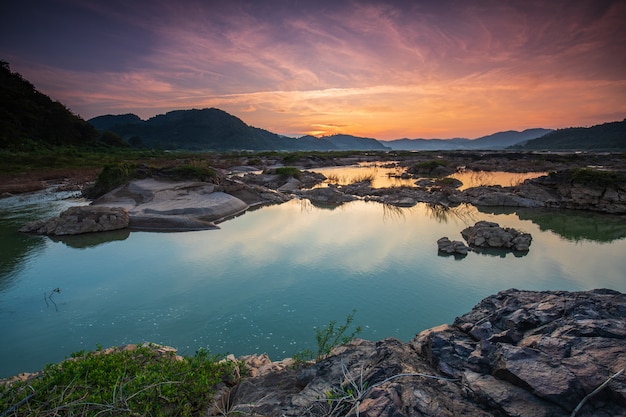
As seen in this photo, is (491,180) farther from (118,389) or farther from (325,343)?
(118,389)

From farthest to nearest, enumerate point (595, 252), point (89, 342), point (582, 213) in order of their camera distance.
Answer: point (582, 213), point (595, 252), point (89, 342)

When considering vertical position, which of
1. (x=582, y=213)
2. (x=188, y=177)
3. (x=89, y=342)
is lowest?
(x=89, y=342)

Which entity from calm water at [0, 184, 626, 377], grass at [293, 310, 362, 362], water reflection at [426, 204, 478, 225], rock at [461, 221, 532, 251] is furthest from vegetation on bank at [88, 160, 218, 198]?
grass at [293, 310, 362, 362]

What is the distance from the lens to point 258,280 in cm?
942

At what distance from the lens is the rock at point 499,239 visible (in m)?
11.9

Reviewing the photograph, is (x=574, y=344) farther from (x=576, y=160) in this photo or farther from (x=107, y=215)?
(x=576, y=160)

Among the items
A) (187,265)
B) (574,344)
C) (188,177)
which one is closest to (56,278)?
(187,265)

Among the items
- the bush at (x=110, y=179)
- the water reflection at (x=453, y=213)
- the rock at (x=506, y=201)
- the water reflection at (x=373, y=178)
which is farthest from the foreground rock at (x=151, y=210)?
the rock at (x=506, y=201)

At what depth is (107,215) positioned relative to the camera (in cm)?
1455

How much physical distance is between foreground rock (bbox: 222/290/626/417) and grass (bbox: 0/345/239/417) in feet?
1.84

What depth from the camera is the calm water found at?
6.78 metres

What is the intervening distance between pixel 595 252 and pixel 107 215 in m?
21.9

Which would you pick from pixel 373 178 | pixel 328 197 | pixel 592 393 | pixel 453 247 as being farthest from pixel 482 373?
pixel 373 178

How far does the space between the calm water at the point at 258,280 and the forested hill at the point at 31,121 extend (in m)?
40.5
